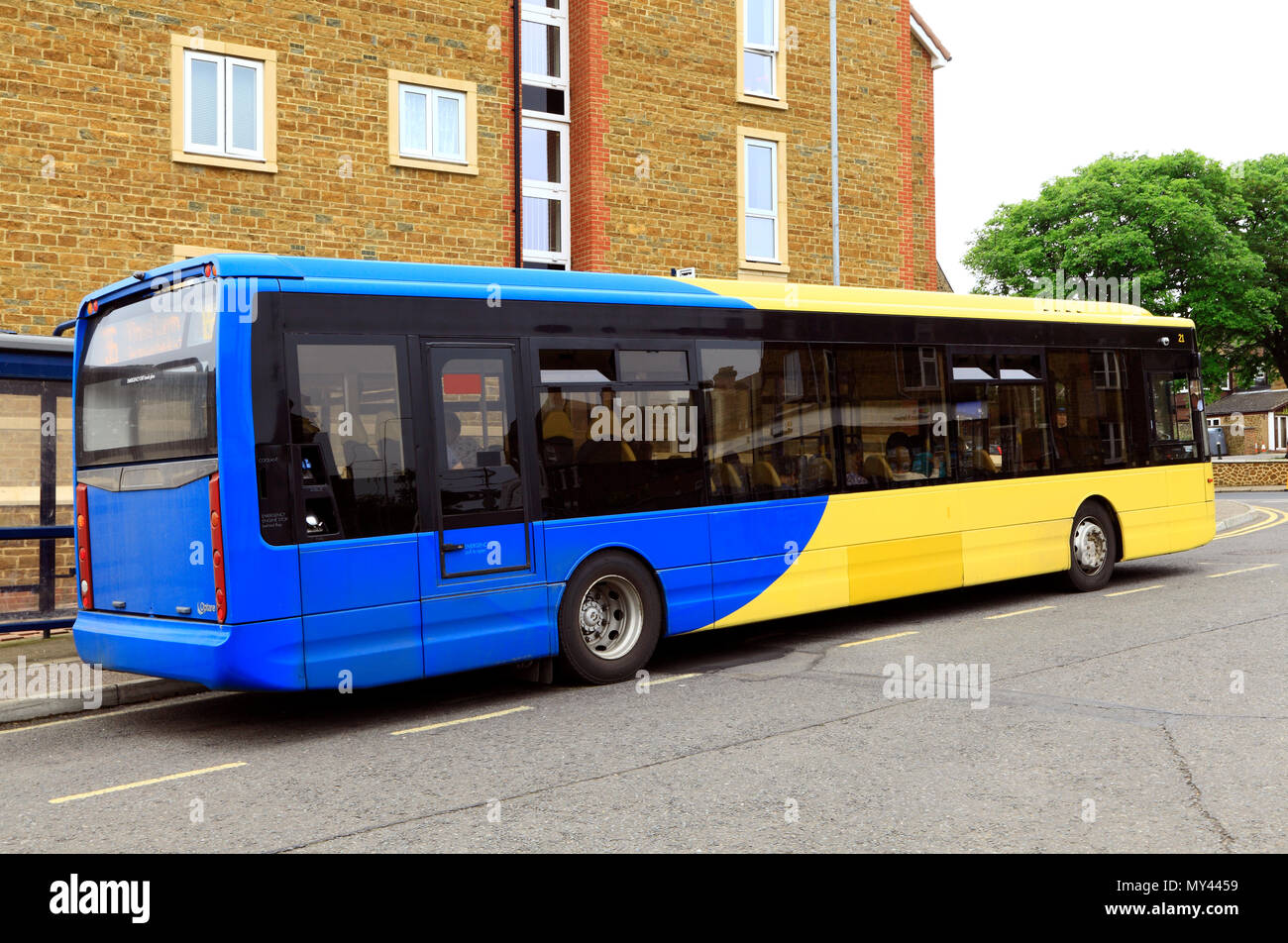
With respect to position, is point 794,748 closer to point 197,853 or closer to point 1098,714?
point 1098,714

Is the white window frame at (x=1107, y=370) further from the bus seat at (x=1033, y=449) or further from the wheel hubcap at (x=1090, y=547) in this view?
the wheel hubcap at (x=1090, y=547)

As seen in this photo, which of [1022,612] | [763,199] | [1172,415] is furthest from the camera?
[763,199]

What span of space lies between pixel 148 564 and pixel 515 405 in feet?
8.06

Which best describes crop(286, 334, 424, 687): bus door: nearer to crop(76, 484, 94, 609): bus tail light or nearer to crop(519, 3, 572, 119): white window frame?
crop(76, 484, 94, 609): bus tail light

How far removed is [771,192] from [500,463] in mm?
15052

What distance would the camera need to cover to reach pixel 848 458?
10.3 metres

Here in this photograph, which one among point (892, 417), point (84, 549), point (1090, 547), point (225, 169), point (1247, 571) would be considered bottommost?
point (1247, 571)

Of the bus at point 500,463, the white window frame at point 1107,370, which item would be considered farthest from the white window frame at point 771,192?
the bus at point 500,463

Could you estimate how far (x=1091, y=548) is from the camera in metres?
12.6

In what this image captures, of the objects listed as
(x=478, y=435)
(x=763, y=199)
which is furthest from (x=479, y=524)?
(x=763, y=199)

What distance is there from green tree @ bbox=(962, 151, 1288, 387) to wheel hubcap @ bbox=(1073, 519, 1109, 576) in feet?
131

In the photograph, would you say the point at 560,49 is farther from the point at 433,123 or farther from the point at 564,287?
the point at 564,287

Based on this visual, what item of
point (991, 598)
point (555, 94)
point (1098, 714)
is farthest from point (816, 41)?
point (1098, 714)

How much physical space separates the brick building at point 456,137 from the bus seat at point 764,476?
31.7 ft
